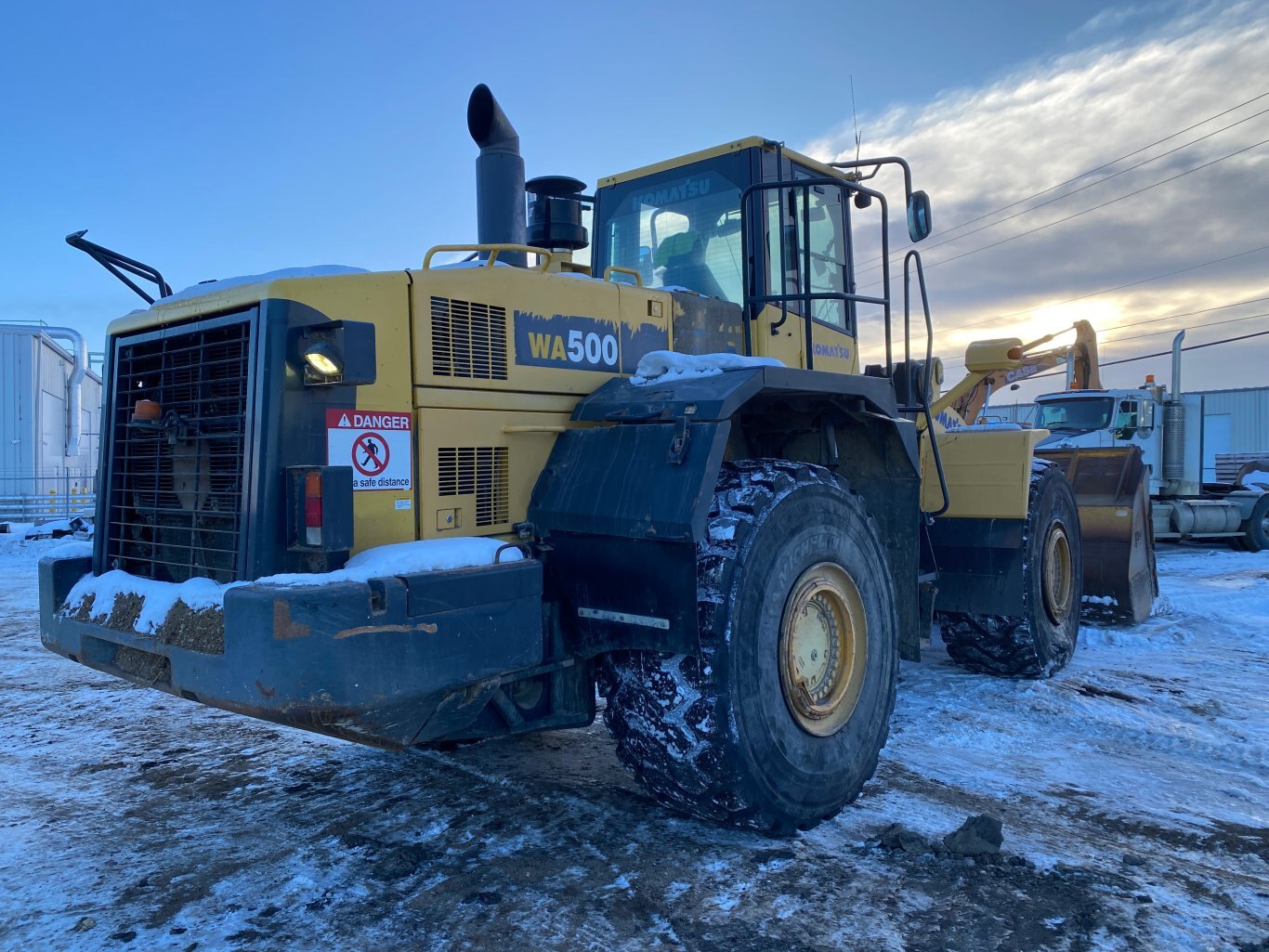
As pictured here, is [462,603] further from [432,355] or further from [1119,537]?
[1119,537]

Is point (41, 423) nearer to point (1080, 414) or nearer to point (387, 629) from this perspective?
point (1080, 414)

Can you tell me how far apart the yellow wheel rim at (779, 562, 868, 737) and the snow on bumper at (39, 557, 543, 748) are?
1.00 meters

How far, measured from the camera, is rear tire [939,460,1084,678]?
5715 millimetres

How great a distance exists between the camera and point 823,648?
3814 mm

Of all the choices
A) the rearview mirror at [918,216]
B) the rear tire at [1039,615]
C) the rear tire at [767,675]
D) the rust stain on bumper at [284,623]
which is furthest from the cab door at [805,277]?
the rust stain on bumper at [284,623]

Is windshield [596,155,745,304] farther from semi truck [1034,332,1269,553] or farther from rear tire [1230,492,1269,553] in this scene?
rear tire [1230,492,1269,553]

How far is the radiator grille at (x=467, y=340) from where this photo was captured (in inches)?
132

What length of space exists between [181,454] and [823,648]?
2652 millimetres

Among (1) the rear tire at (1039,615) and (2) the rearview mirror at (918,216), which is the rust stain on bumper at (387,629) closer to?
(2) the rearview mirror at (918,216)

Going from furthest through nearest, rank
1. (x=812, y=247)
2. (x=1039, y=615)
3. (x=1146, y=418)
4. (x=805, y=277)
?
(x=1146, y=418) < (x=1039, y=615) < (x=812, y=247) < (x=805, y=277)

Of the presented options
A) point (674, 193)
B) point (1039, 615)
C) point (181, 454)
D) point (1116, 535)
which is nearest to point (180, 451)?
point (181, 454)

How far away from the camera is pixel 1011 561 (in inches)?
221

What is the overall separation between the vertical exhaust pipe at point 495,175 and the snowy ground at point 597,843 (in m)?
2.60

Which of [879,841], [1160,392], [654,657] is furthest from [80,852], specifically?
[1160,392]
